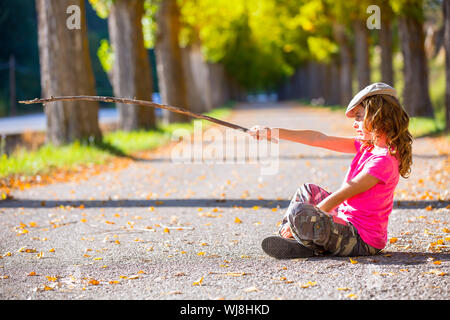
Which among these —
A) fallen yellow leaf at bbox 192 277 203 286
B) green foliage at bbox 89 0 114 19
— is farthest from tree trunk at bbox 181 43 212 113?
fallen yellow leaf at bbox 192 277 203 286

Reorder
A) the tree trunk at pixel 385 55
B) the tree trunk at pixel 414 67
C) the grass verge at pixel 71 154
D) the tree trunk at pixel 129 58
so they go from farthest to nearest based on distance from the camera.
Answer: the tree trunk at pixel 385 55 → the tree trunk at pixel 414 67 → the tree trunk at pixel 129 58 → the grass verge at pixel 71 154

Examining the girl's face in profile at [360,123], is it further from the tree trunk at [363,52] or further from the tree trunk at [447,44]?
the tree trunk at [363,52]

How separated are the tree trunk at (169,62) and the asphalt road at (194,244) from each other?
11.6 m

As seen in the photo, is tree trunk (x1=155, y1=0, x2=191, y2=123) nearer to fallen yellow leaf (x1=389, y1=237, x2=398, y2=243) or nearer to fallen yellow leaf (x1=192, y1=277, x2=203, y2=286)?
fallen yellow leaf (x1=389, y1=237, x2=398, y2=243)

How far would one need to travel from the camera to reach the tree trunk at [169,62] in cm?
2134

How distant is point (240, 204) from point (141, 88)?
1026cm

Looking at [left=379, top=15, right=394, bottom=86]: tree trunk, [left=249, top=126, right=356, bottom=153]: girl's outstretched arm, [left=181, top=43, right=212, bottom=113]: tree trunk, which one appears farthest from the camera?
[left=181, top=43, right=212, bottom=113]: tree trunk

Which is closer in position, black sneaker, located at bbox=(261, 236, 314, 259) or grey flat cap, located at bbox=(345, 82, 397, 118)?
grey flat cap, located at bbox=(345, 82, 397, 118)

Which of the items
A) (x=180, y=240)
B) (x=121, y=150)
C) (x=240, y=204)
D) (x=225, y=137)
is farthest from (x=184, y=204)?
(x=225, y=137)

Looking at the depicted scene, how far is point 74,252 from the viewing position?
16.6 feet

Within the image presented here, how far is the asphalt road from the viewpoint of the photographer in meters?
3.84

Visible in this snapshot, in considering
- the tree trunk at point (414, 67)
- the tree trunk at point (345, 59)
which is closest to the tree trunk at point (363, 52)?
the tree trunk at point (345, 59)

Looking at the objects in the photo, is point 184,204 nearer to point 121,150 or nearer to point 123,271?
point 123,271

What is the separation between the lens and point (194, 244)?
17.3 ft
